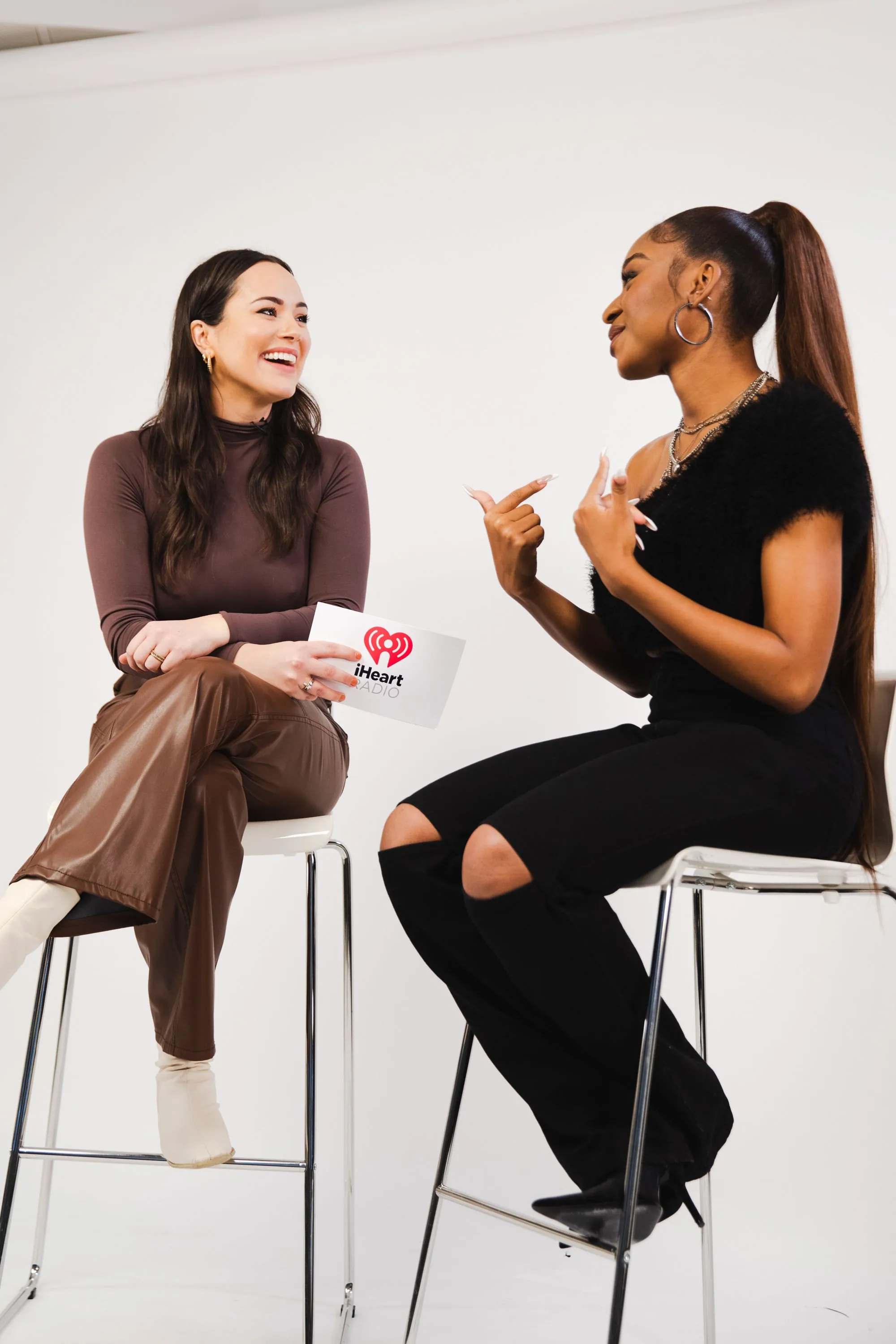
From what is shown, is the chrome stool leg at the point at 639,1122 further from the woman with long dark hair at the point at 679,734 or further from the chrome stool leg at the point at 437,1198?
the chrome stool leg at the point at 437,1198

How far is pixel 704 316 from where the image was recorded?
162 centimetres

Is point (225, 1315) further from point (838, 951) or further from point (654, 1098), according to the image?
point (838, 951)

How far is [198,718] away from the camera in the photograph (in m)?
1.56

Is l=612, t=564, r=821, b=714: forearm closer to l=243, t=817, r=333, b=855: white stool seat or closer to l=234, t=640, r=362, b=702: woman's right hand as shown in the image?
l=234, t=640, r=362, b=702: woman's right hand

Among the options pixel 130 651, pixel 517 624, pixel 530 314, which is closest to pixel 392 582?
pixel 517 624

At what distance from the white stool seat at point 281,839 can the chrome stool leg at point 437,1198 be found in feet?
1.14

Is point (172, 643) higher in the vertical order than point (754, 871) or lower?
higher

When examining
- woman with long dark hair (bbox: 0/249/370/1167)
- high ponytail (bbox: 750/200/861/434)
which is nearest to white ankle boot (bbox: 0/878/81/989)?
woman with long dark hair (bbox: 0/249/370/1167)

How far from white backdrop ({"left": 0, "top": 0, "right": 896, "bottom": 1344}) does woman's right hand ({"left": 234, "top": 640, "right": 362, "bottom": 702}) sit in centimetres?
85

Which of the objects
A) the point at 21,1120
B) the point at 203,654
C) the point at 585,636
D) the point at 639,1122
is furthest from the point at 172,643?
the point at 639,1122

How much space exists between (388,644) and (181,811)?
358 mm

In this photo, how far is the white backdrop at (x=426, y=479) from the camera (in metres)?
2.21

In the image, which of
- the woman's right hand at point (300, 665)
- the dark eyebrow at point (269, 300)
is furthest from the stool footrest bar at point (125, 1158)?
the dark eyebrow at point (269, 300)

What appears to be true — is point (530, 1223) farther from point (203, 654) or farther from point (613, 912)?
point (203, 654)
